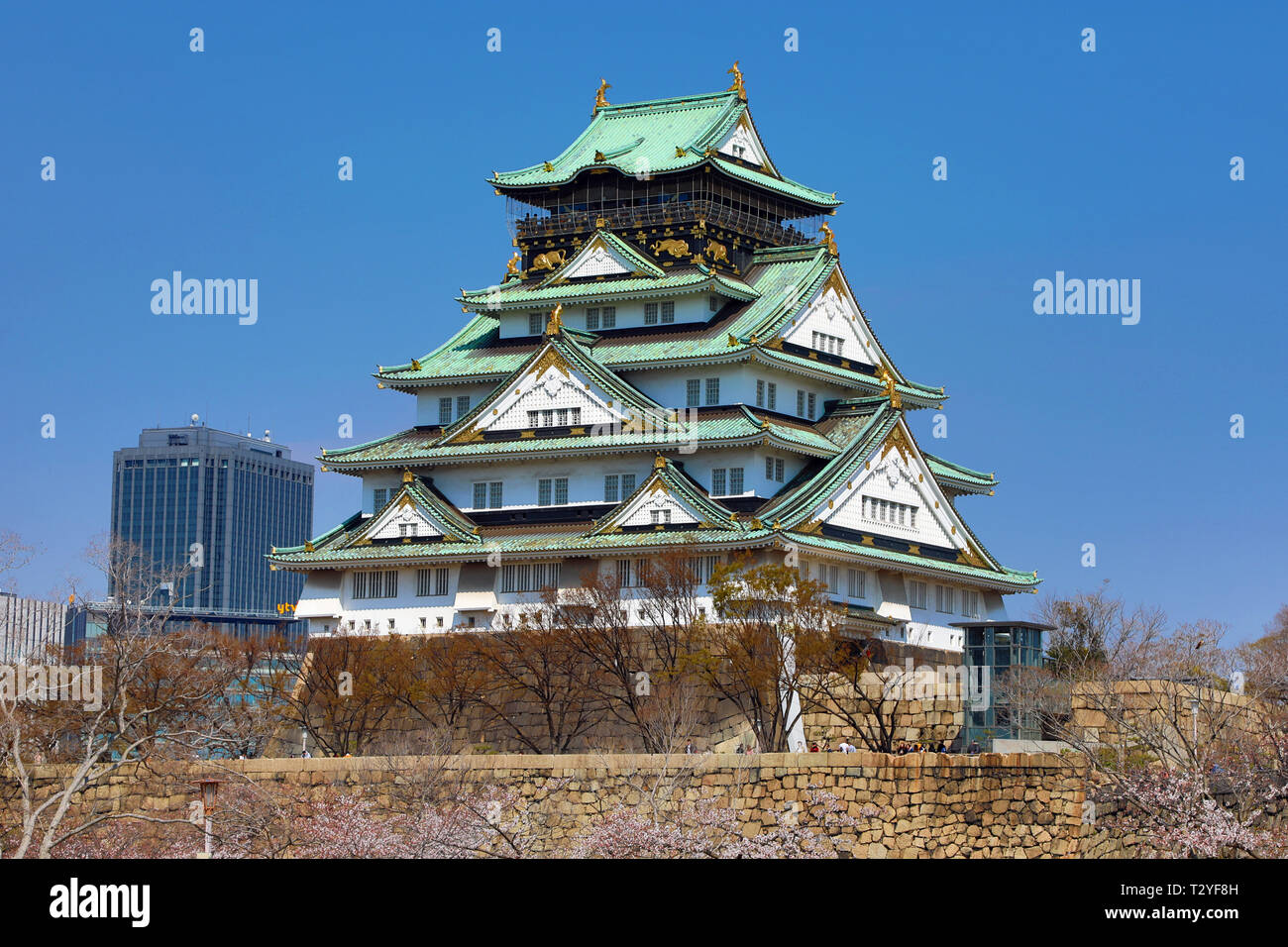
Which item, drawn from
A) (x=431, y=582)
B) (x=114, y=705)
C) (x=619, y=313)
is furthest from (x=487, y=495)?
(x=114, y=705)

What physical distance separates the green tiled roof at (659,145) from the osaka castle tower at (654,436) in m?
0.21

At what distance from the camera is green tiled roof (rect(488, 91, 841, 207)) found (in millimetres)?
83375

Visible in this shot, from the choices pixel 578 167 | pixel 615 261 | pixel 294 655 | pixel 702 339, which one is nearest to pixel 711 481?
pixel 702 339

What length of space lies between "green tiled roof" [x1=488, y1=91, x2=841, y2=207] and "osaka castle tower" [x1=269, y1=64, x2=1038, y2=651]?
0.68 ft

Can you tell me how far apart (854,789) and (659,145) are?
40.5m

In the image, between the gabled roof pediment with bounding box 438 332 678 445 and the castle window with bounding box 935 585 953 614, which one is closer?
the gabled roof pediment with bounding box 438 332 678 445

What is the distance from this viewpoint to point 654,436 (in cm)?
7481

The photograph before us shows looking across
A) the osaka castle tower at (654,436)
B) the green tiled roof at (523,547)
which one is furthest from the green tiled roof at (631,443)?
the green tiled roof at (523,547)

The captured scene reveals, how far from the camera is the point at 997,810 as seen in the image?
51906mm

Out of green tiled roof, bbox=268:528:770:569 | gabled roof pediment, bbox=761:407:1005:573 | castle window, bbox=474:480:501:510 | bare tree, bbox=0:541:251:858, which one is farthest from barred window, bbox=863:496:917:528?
bare tree, bbox=0:541:251:858

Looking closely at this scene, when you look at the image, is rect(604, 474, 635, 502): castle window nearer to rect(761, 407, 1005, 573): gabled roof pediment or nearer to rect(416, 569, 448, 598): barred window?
rect(761, 407, 1005, 573): gabled roof pediment

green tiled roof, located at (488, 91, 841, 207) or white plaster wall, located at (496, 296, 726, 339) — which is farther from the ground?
green tiled roof, located at (488, 91, 841, 207)

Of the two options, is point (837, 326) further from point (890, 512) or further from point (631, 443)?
point (631, 443)
